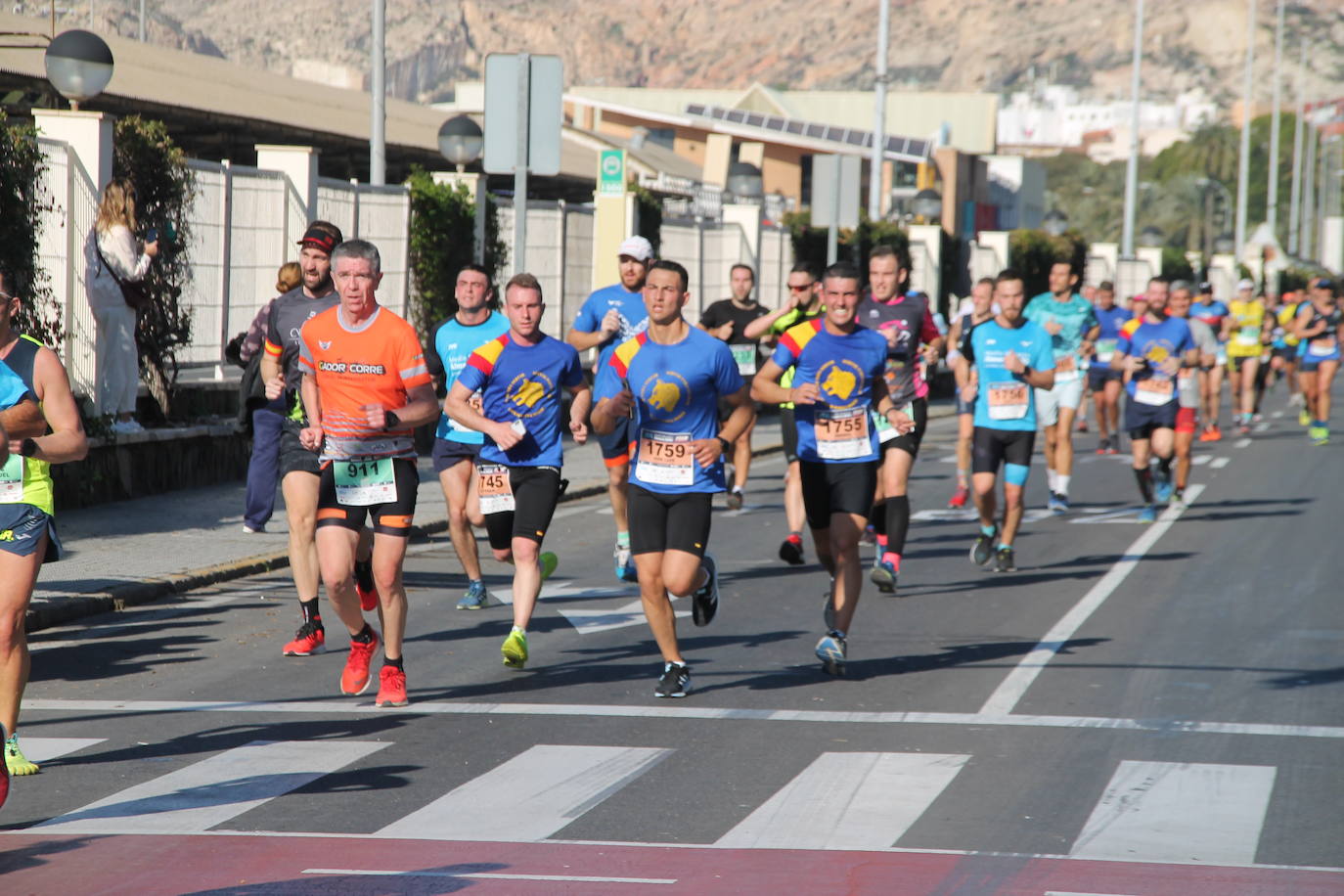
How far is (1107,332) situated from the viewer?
2519 cm

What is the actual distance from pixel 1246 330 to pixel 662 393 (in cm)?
2194

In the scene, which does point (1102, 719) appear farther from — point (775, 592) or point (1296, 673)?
point (775, 592)

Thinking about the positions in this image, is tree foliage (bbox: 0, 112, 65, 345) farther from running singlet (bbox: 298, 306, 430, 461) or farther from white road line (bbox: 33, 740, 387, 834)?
white road line (bbox: 33, 740, 387, 834)

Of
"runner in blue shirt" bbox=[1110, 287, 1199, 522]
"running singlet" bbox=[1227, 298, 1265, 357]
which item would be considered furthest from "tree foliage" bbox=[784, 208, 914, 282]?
"runner in blue shirt" bbox=[1110, 287, 1199, 522]

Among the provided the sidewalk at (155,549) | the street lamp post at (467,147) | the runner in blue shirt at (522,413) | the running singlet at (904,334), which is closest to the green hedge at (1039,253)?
the street lamp post at (467,147)

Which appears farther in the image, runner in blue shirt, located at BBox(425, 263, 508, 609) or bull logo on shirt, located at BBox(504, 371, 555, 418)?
runner in blue shirt, located at BBox(425, 263, 508, 609)

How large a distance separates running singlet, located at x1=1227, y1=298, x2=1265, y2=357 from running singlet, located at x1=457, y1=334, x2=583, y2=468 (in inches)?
826

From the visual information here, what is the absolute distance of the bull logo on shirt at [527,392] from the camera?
9.98 m

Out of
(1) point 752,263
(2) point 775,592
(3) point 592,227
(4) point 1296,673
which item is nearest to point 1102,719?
(4) point 1296,673

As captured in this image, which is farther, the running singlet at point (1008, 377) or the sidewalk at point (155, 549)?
the running singlet at point (1008, 377)

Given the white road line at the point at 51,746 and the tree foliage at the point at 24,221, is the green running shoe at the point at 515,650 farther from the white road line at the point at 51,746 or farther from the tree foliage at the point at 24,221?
the tree foliage at the point at 24,221

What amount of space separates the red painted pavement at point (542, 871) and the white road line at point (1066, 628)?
2.63 metres

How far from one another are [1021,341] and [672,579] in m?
5.50

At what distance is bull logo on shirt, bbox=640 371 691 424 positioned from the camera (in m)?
8.98
